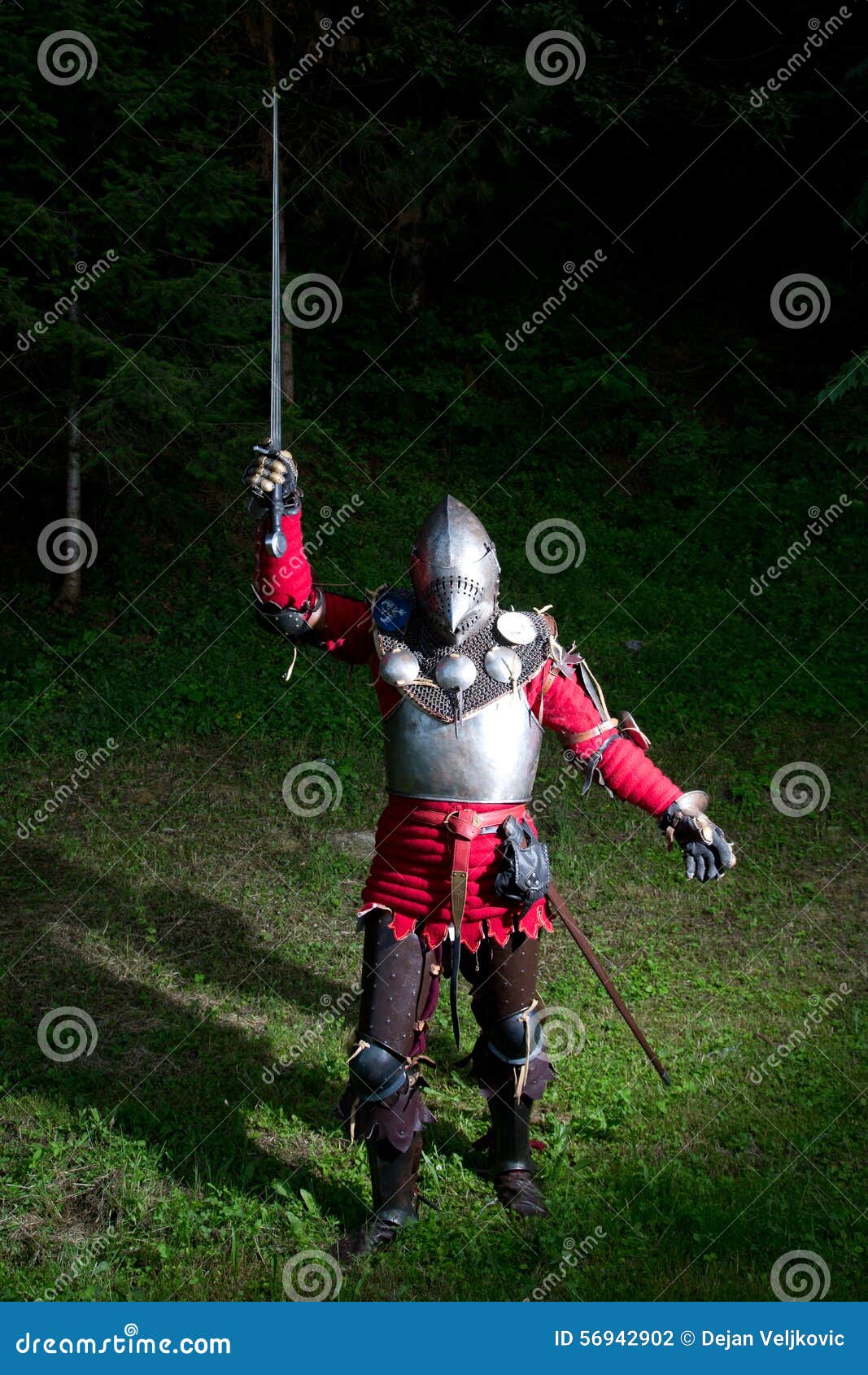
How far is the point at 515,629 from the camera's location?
14.0 feet

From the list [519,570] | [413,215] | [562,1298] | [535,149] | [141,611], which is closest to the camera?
[562,1298]

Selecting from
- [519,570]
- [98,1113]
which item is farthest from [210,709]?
[98,1113]

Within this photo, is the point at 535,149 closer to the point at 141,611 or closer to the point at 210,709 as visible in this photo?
the point at 141,611

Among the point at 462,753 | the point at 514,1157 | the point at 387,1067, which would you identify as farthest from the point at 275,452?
the point at 514,1157

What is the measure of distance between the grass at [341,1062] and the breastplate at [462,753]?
173 cm

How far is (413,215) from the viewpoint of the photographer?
1300 centimetres

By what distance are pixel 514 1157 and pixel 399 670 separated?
2.11 meters

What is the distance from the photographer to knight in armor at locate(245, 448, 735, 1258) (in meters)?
4.14

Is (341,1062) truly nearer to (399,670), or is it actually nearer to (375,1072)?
(375,1072)

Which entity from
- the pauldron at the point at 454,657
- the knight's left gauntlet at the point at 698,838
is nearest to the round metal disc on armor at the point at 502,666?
the pauldron at the point at 454,657

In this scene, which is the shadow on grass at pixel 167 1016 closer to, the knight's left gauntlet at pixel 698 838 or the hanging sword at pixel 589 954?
the hanging sword at pixel 589 954

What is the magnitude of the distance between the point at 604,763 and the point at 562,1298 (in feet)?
6.39

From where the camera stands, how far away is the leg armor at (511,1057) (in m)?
4.39

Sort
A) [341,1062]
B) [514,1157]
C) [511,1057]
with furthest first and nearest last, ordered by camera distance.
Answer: [341,1062] → [514,1157] → [511,1057]
